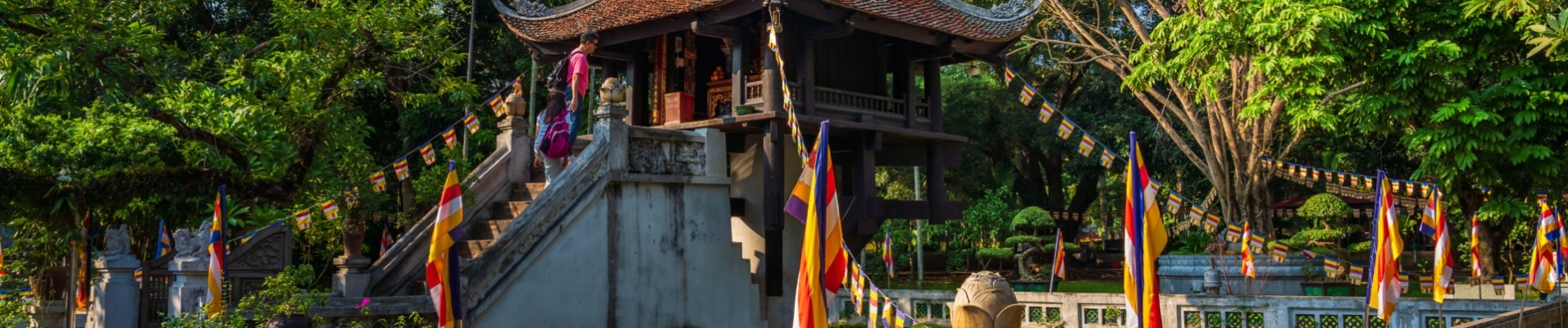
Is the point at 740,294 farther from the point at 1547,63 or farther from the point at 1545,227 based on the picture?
the point at 1547,63

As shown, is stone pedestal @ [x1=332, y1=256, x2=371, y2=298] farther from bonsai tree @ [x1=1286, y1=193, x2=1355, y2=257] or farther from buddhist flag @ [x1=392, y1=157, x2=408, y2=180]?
bonsai tree @ [x1=1286, y1=193, x2=1355, y2=257]

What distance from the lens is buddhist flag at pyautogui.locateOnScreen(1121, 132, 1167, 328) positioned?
7.67m

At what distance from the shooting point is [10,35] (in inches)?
368

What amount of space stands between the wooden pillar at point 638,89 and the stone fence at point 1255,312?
4653 millimetres

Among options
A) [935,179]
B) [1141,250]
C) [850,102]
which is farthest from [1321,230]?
[1141,250]

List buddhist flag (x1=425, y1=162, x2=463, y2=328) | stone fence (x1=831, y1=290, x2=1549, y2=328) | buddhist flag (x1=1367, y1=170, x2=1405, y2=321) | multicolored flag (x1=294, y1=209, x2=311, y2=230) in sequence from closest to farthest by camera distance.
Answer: buddhist flag (x1=425, y1=162, x2=463, y2=328)
buddhist flag (x1=1367, y1=170, x2=1405, y2=321)
multicolored flag (x1=294, y1=209, x2=311, y2=230)
stone fence (x1=831, y1=290, x2=1549, y2=328)

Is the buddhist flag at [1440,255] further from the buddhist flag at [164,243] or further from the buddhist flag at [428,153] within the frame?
the buddhist flag at [164,243]

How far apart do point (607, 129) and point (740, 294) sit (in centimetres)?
276

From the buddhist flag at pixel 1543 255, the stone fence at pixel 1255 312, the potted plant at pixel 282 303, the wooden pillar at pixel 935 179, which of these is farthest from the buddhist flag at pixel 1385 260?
the potted plant at pixel 282 303

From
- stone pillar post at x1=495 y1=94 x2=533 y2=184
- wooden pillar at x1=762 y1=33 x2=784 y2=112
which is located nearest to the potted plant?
stone pillar post at x1=495 y1=94 x2=533 y2=184

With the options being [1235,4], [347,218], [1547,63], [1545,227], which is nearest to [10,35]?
[347,218]

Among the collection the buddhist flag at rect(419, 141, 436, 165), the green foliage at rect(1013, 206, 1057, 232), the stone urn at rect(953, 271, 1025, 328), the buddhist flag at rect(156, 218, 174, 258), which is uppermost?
the buddhist flag at rect(419, 141, 436, 165)

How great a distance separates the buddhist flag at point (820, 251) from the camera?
24.8 ft

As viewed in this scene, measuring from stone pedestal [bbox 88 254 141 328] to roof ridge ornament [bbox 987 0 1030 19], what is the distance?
34.9 ft
